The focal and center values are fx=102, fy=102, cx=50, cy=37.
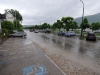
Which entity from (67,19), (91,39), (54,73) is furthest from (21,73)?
(67,19)

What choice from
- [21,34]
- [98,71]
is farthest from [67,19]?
[98,71]

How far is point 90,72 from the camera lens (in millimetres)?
5043

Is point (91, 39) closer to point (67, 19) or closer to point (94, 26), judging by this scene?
point (67, 19)

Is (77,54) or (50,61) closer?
(50,61)

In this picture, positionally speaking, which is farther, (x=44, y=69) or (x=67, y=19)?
(x=67, y=19)

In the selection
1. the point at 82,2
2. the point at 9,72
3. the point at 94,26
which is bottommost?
the point at 9,72

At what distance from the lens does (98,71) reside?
17.0ft

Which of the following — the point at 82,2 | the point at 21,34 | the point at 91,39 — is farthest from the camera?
the point at 21,34

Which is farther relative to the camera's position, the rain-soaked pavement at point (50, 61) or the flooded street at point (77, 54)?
the flooded street at point (77, 54)

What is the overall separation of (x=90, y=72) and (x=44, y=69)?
232 cm

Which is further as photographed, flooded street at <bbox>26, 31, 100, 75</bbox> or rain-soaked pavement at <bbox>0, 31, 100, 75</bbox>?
flooded street at <bbox>26, 31, 100, 75</bbox>

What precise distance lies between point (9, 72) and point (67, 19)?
3963 centimetres

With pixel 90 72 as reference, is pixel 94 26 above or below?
above

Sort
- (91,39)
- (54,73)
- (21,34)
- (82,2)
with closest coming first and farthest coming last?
(54,73)
(91,39)
(82,2)
(21,34)
